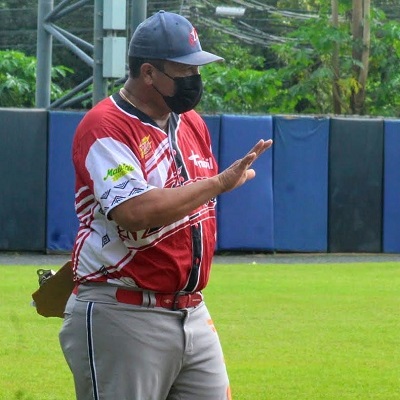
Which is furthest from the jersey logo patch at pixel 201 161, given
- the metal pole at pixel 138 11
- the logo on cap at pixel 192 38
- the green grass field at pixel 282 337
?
the metal pole at pixel 138 11

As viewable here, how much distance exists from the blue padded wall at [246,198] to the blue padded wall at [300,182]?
18 centimetres

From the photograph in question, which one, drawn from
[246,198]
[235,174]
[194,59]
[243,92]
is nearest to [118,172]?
[235,174]

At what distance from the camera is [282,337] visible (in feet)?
32.4

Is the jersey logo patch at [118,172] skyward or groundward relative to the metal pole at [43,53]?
groundward

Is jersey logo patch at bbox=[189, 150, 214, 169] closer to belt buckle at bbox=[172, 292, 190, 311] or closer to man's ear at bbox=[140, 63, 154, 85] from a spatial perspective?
man's ear at bbox=[140, 63, 154, 85]

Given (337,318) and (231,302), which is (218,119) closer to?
(231,302)

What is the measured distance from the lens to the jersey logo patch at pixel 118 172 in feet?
12.3

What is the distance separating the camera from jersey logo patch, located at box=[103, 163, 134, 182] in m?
3.76

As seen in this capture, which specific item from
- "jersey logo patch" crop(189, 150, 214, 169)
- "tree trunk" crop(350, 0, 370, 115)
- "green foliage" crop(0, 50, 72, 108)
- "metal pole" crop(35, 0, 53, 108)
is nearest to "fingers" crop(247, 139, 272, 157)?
"jersey logo patch" crop(189, 150, 214, 169)

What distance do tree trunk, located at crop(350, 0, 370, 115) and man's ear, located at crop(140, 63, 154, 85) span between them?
21.2 m

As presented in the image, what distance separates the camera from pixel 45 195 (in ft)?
57.1

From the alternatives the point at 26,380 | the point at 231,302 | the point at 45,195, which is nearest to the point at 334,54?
the point at 45,195

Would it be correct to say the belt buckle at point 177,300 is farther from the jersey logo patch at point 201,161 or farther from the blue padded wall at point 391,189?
the blue padded wall at point 391,189

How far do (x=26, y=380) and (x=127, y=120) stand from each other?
171 inches
